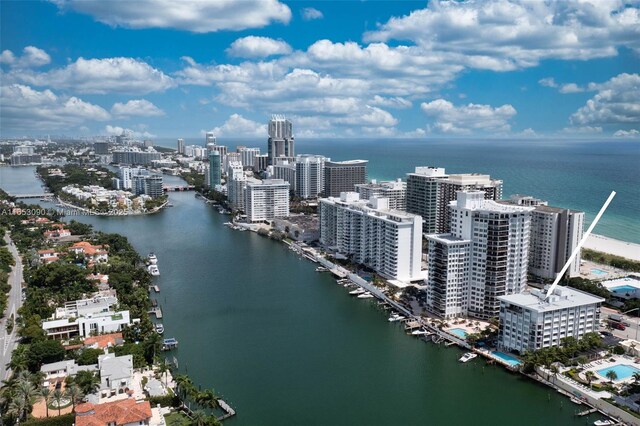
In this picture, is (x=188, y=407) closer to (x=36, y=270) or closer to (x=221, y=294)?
(x=221, y=294)

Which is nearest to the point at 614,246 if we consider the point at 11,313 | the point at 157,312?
the point at 157,312

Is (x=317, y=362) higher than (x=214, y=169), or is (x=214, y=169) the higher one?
(x=214, y=169)

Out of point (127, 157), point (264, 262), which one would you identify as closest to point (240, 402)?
point (264, 262)

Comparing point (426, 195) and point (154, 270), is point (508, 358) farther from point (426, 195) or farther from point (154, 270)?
point (154, 270)

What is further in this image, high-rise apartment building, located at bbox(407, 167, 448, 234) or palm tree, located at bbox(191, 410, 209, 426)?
high-rise apartment building, located at bbox(407, 167, 448, 234)

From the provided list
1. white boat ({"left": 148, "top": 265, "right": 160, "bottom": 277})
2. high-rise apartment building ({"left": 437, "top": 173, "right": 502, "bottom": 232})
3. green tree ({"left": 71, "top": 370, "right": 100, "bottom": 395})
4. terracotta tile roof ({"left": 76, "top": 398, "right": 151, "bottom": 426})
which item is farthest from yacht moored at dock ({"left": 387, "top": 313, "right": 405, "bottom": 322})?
white boat ({"left": 148, "top": 265, "right": 160, "bottom": 277})

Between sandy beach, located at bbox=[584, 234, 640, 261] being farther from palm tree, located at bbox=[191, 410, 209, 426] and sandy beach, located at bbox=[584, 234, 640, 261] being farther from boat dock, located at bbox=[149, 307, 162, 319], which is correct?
palm tree, located at bbox=[191, 410, 209, 426]
